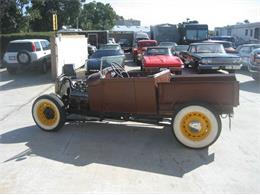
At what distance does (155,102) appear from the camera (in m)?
5.75

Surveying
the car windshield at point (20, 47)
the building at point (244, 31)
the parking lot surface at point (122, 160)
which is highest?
the building at point (244, 31)

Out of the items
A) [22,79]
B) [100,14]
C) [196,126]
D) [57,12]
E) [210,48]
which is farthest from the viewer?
[100,14]

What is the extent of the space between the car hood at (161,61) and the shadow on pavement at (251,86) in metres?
2.46

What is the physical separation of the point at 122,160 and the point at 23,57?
1167 centimetres

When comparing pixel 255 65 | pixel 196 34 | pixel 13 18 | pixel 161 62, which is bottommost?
pixel 255 65

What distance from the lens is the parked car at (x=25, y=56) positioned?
1527cm

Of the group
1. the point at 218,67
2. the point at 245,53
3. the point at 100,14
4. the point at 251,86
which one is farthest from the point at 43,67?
the point at 100,14

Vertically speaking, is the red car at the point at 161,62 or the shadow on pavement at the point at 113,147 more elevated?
the red car at the point at 161,62

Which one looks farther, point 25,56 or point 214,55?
point 25,56

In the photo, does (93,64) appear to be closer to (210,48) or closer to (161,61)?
(161,61)

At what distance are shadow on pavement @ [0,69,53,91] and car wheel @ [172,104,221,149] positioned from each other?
8985 mm

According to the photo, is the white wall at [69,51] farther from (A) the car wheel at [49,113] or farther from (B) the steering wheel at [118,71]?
(A) the car wheel at [49,113]

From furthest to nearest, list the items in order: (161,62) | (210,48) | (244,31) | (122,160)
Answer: (244,31), (210,48), (161,62), (122,160)

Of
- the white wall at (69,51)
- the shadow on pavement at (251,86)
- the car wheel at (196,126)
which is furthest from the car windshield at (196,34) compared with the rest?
the car wheel at (196,126)
